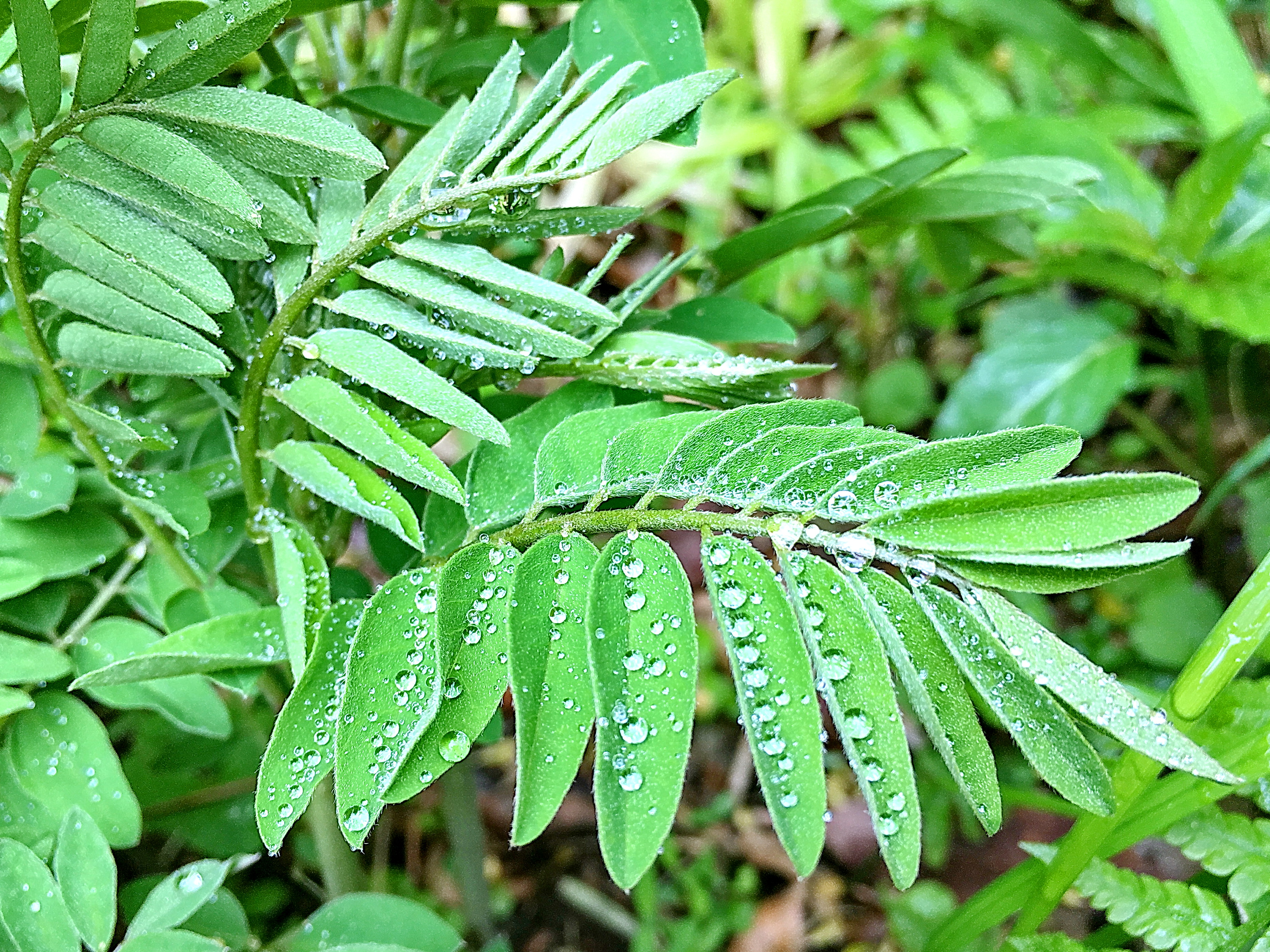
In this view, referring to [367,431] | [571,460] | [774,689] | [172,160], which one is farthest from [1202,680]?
[172,160]

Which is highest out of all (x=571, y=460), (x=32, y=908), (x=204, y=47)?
(x=204, y=47)

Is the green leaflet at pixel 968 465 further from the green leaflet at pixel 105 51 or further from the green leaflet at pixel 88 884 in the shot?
the green leaflet at pixel 88 884

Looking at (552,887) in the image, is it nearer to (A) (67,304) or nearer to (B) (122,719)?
(B) (122,719)

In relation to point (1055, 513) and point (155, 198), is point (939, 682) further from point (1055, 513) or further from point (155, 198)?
point (155, 198)

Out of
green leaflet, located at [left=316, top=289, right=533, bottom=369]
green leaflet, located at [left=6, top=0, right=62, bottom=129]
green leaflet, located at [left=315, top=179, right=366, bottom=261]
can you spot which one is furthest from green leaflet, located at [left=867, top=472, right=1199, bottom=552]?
green leaflet, located at [left=6, top=0, right=62, bottom=129]

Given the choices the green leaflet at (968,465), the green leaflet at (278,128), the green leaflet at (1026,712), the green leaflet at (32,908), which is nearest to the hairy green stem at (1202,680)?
the green leaflet at (1026,712)

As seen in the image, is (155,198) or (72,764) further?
(72,764)

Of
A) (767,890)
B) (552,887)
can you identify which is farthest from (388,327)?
(767,890)

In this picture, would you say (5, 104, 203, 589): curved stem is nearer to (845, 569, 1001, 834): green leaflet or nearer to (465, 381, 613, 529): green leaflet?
(465, 381, 613, 529): green leaflet
